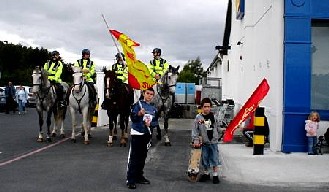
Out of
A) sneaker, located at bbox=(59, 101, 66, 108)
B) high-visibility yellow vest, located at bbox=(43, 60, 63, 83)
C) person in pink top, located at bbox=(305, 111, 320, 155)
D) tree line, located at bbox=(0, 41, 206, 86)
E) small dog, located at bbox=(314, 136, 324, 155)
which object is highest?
tree line, located at bbox=(0, 41, 206, 86)

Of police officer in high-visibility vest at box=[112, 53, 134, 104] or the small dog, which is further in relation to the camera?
police officer in high-visibility vest at box=[112, 53, 134, 104]

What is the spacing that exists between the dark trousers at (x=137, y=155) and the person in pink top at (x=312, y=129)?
516cm

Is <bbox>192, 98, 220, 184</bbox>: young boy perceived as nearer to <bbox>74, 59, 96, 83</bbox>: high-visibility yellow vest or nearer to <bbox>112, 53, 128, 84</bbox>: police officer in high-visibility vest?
<bbox>112, 53, 128, 84</bbox>: police officer in high-visibility vest

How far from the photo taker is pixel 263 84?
13234 mm

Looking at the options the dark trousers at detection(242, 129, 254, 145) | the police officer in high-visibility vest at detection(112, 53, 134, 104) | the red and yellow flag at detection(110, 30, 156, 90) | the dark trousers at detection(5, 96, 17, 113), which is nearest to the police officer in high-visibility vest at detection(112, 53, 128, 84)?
the police officer in high-visibility vest at detection(112, 53, 134, 104)

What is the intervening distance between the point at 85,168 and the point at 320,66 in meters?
6.90

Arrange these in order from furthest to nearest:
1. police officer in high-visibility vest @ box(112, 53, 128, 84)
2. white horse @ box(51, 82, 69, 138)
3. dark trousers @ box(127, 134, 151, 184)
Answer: white horse @ box(51, 82, 69, 138), police officer in high-visibility vest @ box(112, 53, 128, 84), dark trousers @ box(127, 134, 151, 184)

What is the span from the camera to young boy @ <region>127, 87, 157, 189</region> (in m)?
9.26

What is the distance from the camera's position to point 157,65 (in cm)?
1603

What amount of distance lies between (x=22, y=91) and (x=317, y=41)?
73.7ft

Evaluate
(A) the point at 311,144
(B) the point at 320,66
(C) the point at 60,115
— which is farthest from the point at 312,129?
(C) the point at 60,115

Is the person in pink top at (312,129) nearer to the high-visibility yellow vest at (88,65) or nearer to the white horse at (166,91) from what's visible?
the white horse at (166,91)

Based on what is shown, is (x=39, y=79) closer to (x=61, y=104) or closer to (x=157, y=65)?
(x=61, y=104)

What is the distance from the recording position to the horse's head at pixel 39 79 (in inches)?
609
